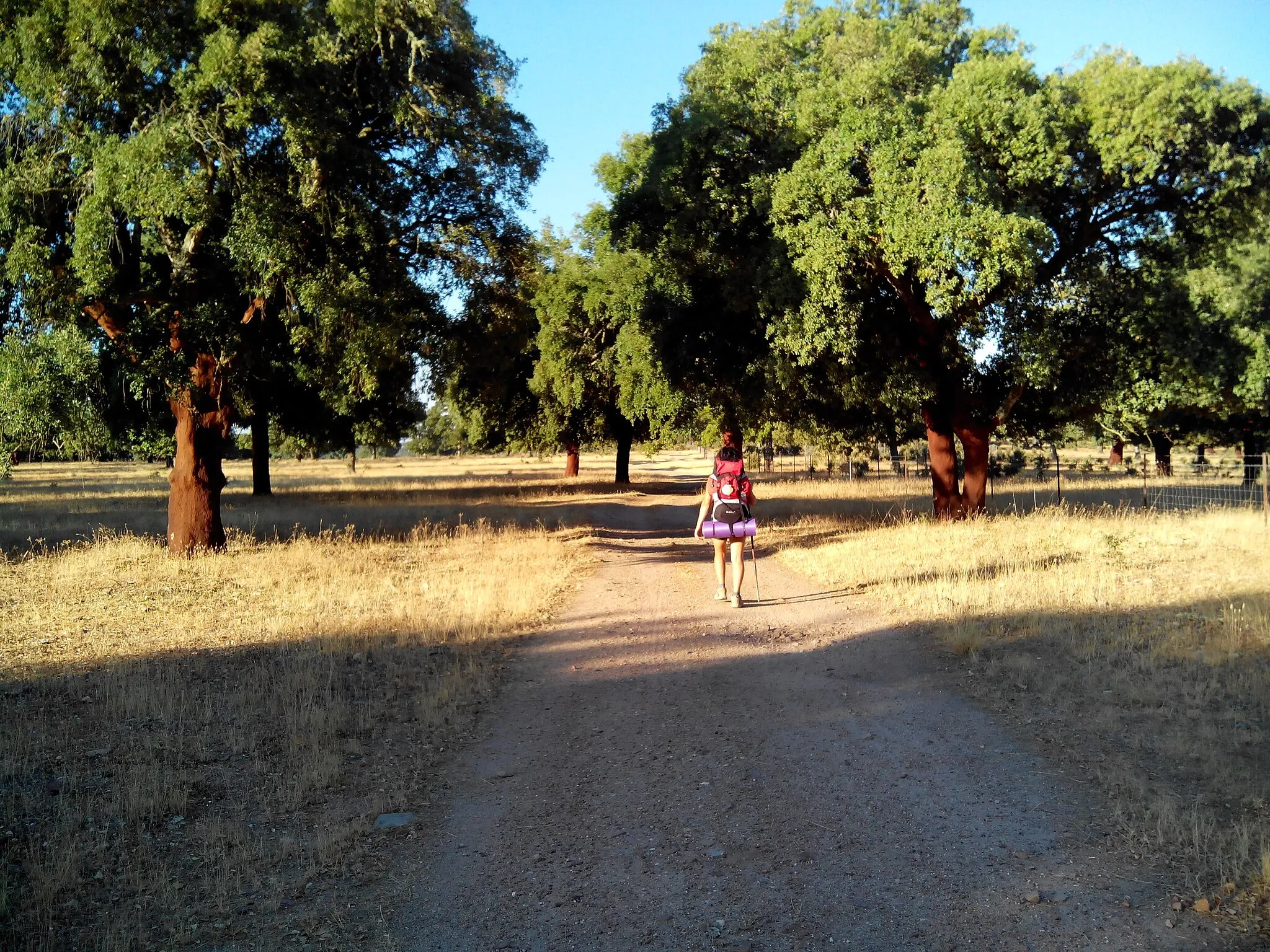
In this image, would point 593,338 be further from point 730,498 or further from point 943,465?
point 730,498

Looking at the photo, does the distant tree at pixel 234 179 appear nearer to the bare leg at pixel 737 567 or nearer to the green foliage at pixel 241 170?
the green foliage at pixel 241 170

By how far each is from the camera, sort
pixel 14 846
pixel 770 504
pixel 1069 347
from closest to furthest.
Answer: pixel 14 846
pixel 1069 347
pixel 770 504

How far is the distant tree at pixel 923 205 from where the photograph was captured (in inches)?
537

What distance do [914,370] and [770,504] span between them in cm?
1235

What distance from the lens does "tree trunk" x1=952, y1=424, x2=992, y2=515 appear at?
18953 mm

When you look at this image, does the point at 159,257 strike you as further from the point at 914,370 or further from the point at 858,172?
the point at 914,370

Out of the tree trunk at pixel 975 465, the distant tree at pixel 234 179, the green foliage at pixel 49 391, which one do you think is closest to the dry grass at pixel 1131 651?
the tree trunk at pixel 975 465

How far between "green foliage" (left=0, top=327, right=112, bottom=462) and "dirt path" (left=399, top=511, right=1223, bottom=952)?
934 centimetres

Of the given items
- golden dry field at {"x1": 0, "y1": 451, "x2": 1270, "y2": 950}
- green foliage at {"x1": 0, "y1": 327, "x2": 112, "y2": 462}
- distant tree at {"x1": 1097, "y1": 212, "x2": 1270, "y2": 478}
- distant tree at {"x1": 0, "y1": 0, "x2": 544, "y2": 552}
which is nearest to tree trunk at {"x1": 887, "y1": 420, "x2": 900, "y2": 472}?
distant tree at {"x1": 1097, "y1": 212, "x2": 1270, "y2": 478}

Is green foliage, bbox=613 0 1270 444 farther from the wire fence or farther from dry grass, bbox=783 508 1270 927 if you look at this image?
the wire fence

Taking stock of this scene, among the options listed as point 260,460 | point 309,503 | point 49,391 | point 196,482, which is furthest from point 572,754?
point 260,460

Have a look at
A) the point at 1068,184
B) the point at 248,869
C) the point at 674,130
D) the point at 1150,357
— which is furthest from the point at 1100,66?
the point at 248,869

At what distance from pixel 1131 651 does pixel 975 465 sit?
39.0 ft

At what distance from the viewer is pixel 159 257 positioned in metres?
14.8
